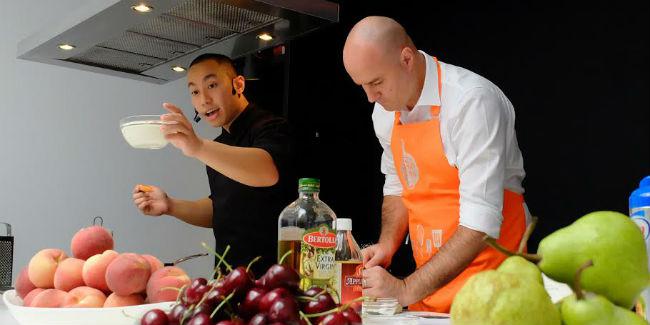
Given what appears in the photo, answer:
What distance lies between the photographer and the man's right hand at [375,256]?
194cm

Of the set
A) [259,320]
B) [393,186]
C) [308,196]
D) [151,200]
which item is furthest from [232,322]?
[151,200]

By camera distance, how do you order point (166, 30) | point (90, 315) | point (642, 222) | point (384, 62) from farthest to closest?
point (166, 30)
point (384, 62)
point (90, 315)
point (642, 222)

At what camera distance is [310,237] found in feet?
4.78

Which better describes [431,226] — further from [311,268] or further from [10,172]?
[10,172]

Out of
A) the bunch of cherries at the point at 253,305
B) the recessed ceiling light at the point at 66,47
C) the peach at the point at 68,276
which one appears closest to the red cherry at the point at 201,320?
the bunch of cherries at the point at 253,305

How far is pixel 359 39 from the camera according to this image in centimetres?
201

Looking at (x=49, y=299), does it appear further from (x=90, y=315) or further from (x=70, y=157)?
(x=70, y=157)

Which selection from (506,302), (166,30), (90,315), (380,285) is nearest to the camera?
(506,302)

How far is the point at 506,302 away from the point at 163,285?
0.75 m

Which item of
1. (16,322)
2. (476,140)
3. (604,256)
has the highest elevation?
(476,140)

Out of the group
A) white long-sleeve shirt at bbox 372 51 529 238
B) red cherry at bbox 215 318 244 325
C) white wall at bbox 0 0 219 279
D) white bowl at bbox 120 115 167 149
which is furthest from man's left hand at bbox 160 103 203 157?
white wall at bbox 0 0 219 279

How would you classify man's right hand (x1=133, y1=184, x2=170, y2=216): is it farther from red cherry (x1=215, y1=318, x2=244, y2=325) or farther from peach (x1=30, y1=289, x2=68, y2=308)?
red cherry (x1=215, y1=318, x2=244, y2=325)

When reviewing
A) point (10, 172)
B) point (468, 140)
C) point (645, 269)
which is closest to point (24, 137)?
point (10, 172)

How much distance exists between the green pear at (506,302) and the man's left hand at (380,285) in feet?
3.31
